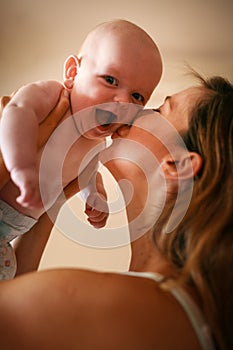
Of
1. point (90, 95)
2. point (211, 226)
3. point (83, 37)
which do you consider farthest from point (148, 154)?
point (83, 37)

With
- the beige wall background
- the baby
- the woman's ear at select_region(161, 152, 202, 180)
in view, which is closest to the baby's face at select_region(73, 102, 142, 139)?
the baby

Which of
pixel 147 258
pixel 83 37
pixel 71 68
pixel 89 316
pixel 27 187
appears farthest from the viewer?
pixel 83 37

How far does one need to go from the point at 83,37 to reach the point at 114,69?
3.48ft

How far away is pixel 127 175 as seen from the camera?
39.2 inches

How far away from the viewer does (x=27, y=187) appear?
0.76 m

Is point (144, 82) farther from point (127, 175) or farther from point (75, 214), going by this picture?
point (75, 214)

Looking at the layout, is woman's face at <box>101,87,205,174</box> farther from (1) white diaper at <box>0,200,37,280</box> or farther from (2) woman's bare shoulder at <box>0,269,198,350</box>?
(2) woman's bare shoulder at <box>0,269,198,350</box>

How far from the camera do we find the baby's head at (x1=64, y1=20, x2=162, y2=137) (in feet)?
3.30

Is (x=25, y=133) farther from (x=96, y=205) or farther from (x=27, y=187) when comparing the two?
(x=96, y=205)

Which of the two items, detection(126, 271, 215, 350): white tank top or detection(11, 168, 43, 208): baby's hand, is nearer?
detection(126, 271, 215, 350): white tank top

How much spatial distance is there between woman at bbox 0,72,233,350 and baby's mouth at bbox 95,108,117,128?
217 mm

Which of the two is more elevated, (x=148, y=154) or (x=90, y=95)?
(x=90, y=95)

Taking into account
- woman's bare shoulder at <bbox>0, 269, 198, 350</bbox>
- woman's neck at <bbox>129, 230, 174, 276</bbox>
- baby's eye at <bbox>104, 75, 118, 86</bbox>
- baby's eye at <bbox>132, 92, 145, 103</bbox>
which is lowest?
woman's neck at <bbox>129, 230, 174, 276</bbox>

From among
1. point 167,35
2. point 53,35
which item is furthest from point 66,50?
point 167,35
